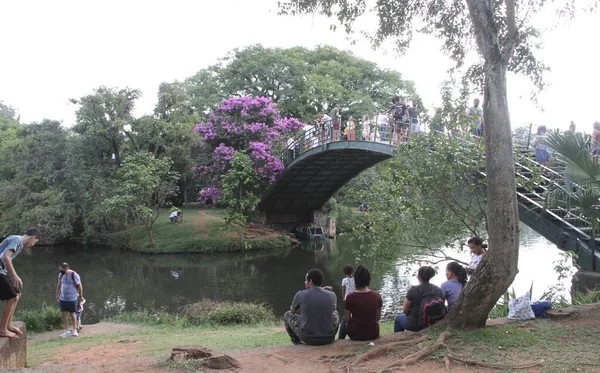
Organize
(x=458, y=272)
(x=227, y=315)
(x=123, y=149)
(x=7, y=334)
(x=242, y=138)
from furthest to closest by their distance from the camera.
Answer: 1. (x=123, y=149)
2. (x=242, y=138)
3. (x=227, y=315)
4. (x=458, y=272)
5. (x=7, y=334)

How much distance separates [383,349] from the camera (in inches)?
193

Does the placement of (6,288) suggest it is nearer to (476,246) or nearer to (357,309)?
(357,309)

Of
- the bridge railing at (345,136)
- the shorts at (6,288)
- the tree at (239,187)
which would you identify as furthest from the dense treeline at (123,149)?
the shorts at (6,288)

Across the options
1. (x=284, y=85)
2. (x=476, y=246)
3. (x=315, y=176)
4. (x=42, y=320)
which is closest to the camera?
(x=476, y=246)

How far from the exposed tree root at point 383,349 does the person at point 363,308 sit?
1.49ft

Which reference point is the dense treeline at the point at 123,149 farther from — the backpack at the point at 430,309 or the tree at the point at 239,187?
the backpack at the point at 430,309

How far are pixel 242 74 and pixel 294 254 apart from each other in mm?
14084

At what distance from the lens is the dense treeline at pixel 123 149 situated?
23219 millimetres

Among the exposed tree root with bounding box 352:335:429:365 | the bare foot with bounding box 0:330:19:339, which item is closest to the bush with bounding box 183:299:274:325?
the bare foot with bounding box 0:330:19:339

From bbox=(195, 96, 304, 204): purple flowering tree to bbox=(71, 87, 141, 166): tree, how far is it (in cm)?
429

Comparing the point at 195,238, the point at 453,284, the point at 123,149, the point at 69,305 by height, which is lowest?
the point at 69,305

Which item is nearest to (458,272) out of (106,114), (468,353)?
(468,353)

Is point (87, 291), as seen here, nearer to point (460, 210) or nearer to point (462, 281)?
point (460, 210)

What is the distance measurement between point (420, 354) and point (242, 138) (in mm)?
20039
